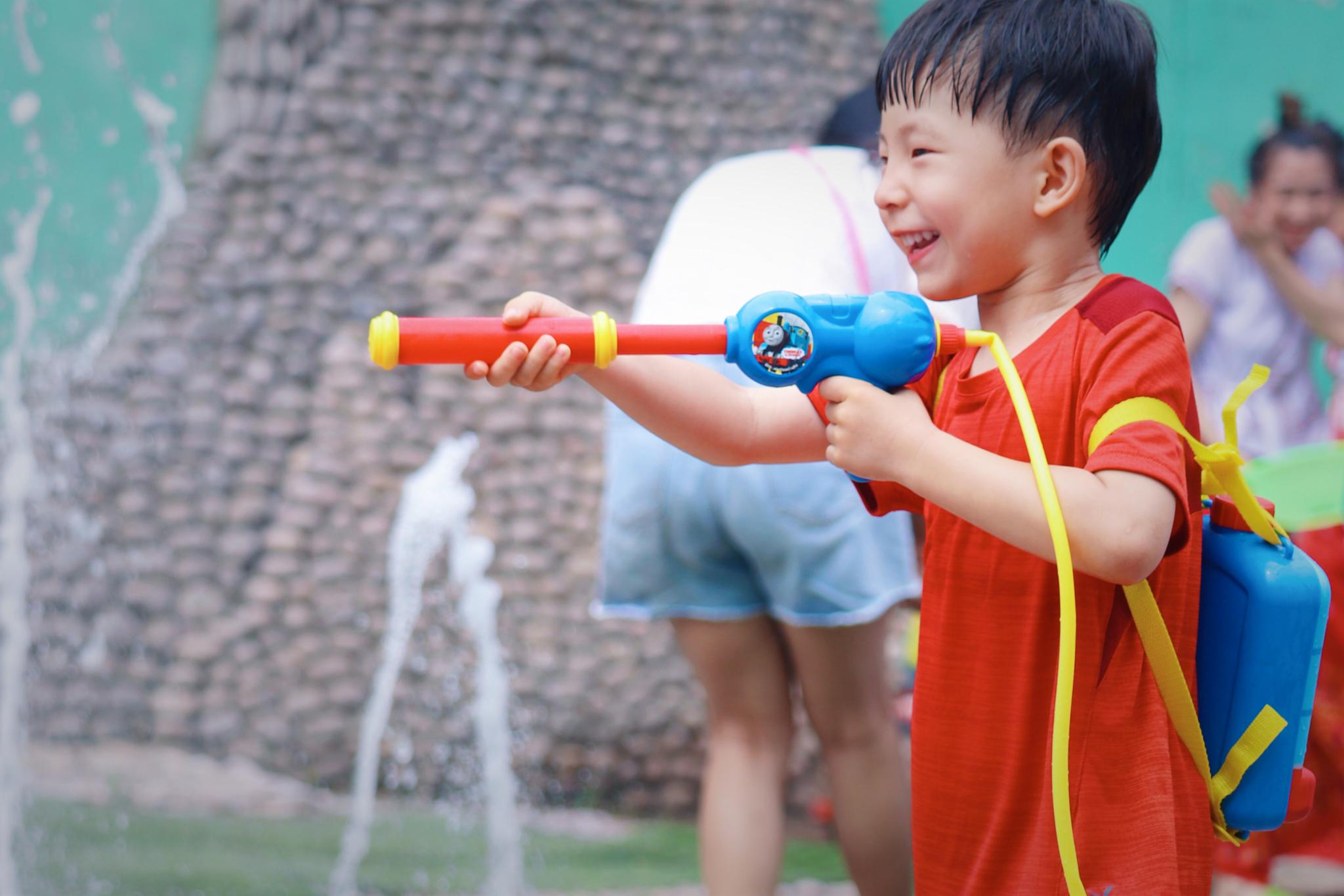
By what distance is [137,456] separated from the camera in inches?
139

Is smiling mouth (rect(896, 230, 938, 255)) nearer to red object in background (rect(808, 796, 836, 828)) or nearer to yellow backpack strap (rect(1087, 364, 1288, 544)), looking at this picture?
yellow backpack strap (rect(1087, 364, 1288, 544))

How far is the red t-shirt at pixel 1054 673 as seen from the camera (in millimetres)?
872

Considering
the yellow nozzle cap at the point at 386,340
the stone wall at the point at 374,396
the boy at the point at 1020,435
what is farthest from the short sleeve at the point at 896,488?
the stone wall at the point at 374,396

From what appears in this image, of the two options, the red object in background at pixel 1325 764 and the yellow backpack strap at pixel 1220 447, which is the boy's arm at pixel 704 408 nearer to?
the yellow backpack strap at pixel 1220 447

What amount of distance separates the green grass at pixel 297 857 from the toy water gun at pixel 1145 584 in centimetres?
162

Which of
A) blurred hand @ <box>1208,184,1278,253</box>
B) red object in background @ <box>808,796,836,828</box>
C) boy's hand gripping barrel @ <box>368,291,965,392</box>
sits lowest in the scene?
red object in background @ <box>808,796,836,828</box>

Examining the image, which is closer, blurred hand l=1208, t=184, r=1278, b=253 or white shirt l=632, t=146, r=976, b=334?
white shirt l=632, t=146, r=976, b=334

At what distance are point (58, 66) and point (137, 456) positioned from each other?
1.09 meters

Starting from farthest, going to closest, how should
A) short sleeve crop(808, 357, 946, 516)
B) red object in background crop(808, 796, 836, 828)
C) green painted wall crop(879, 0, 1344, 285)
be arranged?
green painted wall crop(879, 0, 1344, 285) → red object in background crop(808, 796, 836, 828) → short sleeve crop(808, 357, 946, 516)

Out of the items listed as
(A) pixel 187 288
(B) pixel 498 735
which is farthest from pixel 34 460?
(B) pixel 498 735

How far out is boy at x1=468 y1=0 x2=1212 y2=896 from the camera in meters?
0.85

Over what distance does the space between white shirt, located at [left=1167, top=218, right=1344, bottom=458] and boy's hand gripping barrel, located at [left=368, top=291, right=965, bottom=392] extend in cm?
207

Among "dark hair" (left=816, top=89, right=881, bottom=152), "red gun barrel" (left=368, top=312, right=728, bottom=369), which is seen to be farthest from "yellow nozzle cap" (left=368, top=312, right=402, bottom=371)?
"dark hair" (left=816, top=89, right=881, bottom=152)

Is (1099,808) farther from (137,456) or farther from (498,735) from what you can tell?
(137,456)
